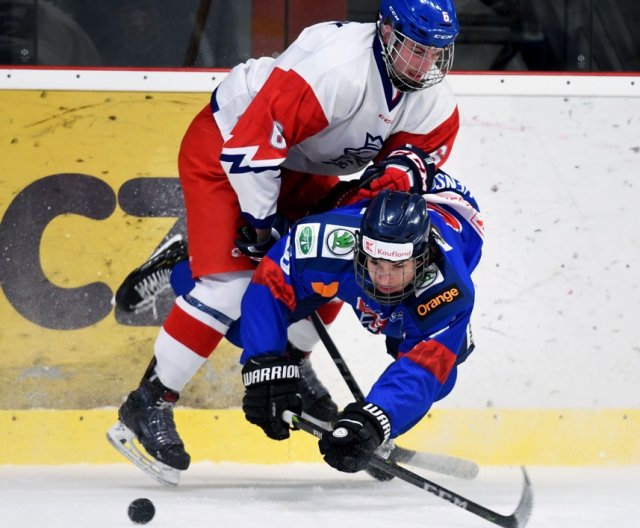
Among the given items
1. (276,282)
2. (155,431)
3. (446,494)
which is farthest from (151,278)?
(446,494)

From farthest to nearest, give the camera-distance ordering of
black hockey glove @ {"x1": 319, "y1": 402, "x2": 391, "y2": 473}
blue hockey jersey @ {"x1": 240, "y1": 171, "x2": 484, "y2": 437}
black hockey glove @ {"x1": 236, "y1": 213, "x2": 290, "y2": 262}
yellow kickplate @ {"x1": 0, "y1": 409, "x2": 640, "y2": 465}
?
yellow kickplate @ {"x1": 0, "y1": 409, "x2": 640, "y2": 465} → black hockey glove @ {"x1": 236, "y1": 213, "x2": 290, "y2": 262} → blue hockey jersey @ {"x1": 240, "y1": 171, "x2": 484, "y2": 437} → black hockey glove @ {"x1": 319, "y1": 402, "x2": 391, "y2": 473}

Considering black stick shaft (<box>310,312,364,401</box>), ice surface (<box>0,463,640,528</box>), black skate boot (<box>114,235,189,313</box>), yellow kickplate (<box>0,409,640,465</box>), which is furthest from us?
yellow kickplate (<box>0,409,640,465</box>)

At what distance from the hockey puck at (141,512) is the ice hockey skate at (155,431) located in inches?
19.8

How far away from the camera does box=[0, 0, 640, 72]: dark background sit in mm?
4152

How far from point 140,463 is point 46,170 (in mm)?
1060

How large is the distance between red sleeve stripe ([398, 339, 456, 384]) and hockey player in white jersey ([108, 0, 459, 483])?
1.37ft

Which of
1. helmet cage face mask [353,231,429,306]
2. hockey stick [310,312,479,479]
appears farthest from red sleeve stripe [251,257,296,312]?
hockey stick [310,312,479,479]

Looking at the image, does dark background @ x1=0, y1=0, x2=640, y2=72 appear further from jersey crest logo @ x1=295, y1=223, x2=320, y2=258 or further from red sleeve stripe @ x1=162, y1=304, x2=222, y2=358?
jersey crest logo @ x1=295, y1=223, x2=320, y2=258

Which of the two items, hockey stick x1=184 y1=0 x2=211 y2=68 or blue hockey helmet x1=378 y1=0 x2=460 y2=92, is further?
hockey stick x1=184 y1=0 x2=211 y2=68

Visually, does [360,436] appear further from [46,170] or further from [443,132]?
[46,170]

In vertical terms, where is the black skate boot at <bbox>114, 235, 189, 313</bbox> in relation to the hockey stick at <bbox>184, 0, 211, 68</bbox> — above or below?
below

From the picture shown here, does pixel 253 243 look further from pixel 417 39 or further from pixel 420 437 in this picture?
pixel 420 437

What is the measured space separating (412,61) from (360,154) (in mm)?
328

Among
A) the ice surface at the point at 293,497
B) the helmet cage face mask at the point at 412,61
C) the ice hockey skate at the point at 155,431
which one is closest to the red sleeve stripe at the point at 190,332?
the ice hockey skate at the point at 155,431
